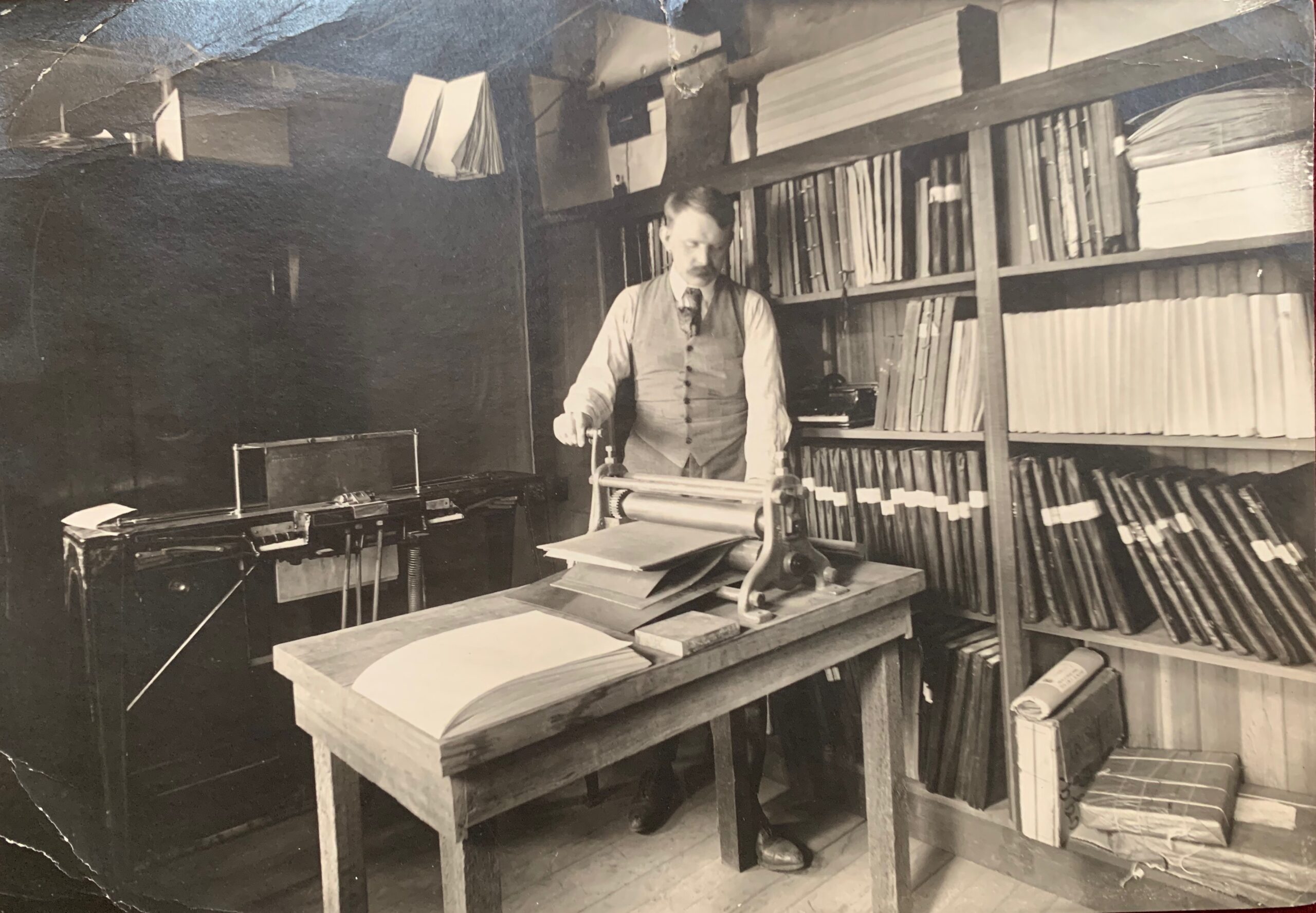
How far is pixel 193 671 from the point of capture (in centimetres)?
201

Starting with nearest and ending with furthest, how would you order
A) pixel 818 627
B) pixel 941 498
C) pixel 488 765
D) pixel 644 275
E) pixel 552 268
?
pixel 488 765 → pixel 818 627 → pixel 941 498 → pixel 552 268 → pixel 644 275

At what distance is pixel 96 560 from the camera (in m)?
1.66

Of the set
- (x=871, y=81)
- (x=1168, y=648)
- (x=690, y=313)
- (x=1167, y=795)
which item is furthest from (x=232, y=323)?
(x=1167, y=795)

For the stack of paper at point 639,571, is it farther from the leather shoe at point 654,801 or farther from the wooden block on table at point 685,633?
the leather shoe at point 654,801

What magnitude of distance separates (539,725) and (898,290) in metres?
1.53

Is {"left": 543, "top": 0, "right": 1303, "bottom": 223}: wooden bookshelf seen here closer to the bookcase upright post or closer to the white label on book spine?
the bookcase upright post

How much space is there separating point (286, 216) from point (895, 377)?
1.52 meters

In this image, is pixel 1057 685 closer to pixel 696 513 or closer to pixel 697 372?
pixel 696 513

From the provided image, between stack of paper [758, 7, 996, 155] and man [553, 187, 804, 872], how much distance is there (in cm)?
27

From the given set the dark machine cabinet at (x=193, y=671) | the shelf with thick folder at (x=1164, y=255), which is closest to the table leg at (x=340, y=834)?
the dark machine cabinet at (x=193, y=671)

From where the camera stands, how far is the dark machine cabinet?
Answer: 1.70m

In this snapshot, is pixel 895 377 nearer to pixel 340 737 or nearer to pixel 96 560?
pixel 340 737

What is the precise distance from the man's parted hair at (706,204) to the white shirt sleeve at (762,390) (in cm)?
21

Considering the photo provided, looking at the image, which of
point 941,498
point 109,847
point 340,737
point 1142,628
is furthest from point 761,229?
point 109,847
